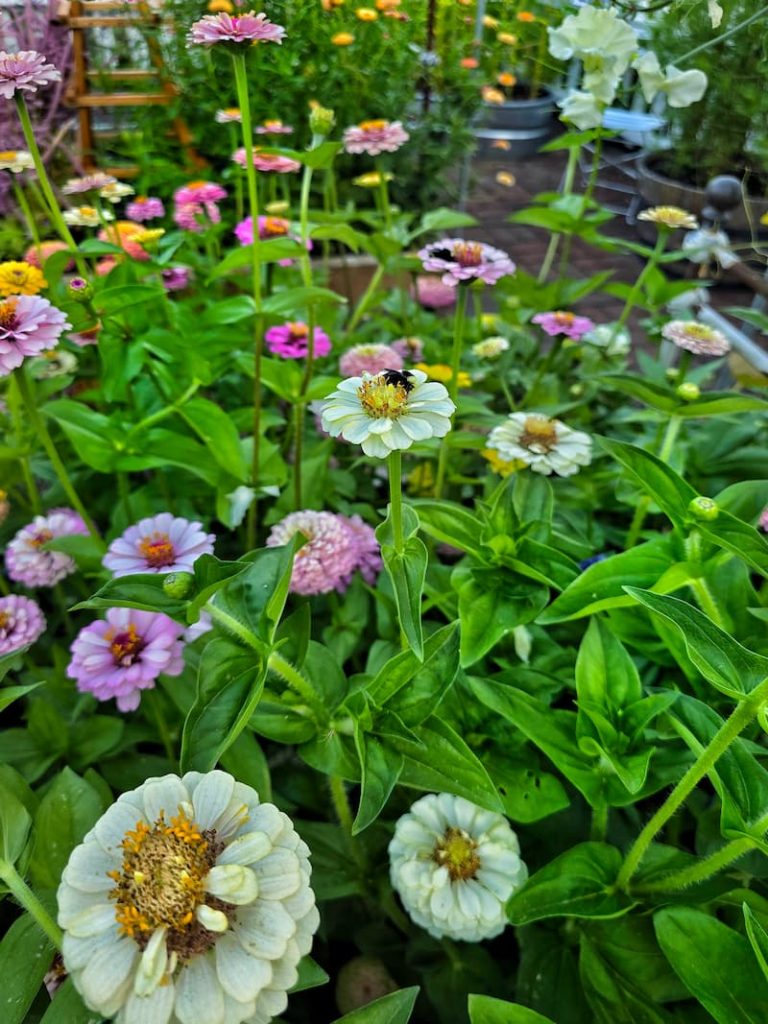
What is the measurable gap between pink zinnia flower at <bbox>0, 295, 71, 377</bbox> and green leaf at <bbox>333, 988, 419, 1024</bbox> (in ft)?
1.54

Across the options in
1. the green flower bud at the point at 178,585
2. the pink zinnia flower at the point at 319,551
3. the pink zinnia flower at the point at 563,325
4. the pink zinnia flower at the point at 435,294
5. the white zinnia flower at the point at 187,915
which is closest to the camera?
the white zinnia flower at the point at 187,915

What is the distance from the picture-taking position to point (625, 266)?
2324 mm

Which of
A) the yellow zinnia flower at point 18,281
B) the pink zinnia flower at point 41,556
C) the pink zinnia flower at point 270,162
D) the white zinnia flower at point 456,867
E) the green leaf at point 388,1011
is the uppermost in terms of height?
the pink zinnia flower at point 270,162

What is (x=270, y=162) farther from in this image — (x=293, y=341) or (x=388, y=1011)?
(x=388, y=1011)

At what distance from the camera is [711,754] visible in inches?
16.5

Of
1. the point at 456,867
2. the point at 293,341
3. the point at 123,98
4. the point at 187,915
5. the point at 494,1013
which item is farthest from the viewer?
the point at 123,98

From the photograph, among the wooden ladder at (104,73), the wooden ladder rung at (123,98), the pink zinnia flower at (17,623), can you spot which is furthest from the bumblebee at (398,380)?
the wooden ladder rung at (123,98)

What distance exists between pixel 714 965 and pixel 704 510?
0.92ft

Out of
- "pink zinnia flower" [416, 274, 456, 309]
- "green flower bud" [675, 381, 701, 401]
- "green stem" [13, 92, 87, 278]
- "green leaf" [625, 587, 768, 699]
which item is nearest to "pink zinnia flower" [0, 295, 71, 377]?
"green stem" [13, 92, 87, 278]

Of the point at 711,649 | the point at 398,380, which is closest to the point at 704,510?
the point at 711,649

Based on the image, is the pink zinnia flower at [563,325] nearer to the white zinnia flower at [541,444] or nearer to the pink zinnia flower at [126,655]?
the white zinnia flower at [541,444]

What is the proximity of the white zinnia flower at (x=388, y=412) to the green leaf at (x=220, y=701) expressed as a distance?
152mm

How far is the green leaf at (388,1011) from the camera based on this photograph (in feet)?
1.33

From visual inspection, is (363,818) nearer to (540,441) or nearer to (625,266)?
→ (540,441)
